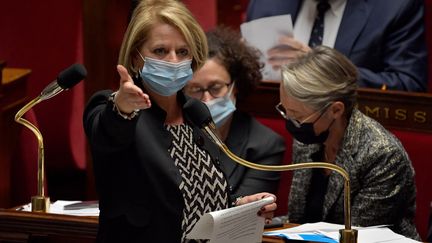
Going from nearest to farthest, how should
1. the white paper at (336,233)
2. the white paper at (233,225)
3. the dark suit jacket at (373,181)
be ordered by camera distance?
1. the white paper at (233,225)
2. the white paper at (336,233)
3. the dark suit jacket at (373,181)

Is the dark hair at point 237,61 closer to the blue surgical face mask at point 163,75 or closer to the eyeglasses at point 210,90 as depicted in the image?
the eyeglasses at point 210,90

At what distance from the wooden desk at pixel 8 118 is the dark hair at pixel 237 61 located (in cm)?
48

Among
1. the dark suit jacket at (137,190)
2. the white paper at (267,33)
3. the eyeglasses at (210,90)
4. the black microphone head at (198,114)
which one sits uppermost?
the white paper at (267,33)

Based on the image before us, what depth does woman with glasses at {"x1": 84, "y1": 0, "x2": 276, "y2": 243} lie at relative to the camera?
4.34ft

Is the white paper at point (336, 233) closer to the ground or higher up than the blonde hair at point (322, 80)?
closer to the ground

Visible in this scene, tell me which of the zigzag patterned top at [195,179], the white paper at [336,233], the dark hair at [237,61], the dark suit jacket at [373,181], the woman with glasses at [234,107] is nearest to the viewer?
the zigzag patterned top at [195,179]

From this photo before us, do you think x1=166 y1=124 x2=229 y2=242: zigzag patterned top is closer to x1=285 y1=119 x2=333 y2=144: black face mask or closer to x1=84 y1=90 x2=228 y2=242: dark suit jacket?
x1=84 y1=90 x2=228 y2=242: dark suit jacket

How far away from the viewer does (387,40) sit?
2305 mm

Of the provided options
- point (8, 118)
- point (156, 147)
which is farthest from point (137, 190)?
point (8, 118)

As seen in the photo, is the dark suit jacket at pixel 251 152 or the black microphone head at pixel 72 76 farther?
the dark suit jacket at pixel 251 152

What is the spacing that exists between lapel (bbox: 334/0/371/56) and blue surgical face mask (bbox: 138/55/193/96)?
0.91m

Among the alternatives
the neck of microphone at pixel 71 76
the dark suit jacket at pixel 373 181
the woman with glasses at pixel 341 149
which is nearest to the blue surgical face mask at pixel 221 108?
the woman with glasses at pixel 341 149

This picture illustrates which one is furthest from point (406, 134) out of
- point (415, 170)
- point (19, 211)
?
point (19, 211)

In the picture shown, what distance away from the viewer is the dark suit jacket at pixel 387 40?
7.50 ft
